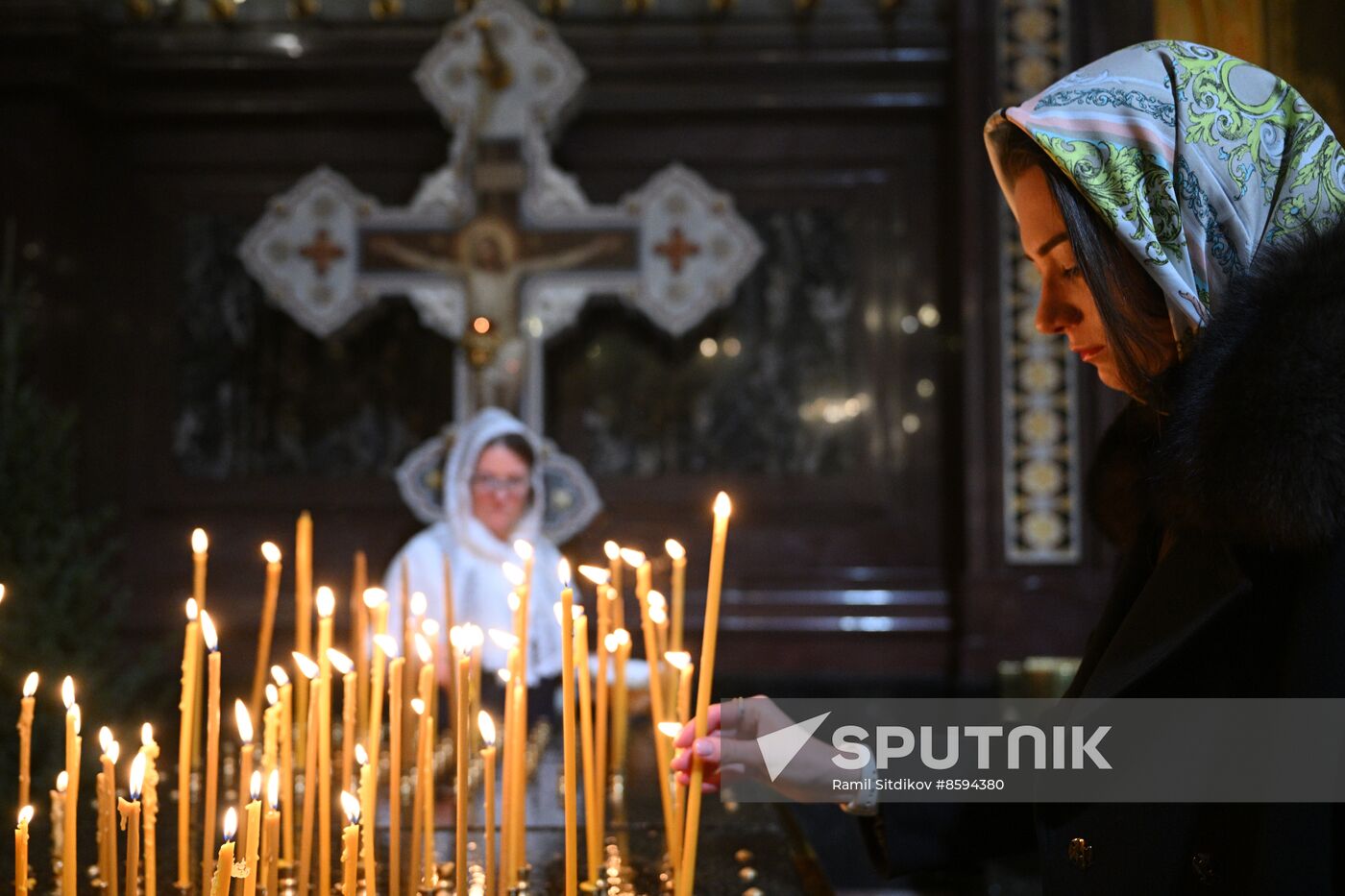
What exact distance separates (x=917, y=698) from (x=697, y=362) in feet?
3.57

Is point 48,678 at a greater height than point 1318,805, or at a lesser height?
lesser

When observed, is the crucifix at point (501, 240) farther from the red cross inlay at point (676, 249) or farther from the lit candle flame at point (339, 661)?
the lit candle flame at point (339, 661)

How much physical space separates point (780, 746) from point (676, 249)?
80.9 inches

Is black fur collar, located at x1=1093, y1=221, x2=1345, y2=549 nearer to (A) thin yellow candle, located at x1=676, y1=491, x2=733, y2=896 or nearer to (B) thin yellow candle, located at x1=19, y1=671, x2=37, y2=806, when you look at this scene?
(A) thin yellow candle, located at x1=676, y1=491, x2=733, y2=896

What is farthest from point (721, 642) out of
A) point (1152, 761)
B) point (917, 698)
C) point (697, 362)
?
point (1152, 761)

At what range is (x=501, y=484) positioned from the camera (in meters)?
2.90

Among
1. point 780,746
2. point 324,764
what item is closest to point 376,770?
point 324,764

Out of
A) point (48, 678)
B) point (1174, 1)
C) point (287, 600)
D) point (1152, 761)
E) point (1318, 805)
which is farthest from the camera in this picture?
point (287, 600)

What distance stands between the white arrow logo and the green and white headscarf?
1.71 feet

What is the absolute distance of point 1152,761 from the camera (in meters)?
0.93

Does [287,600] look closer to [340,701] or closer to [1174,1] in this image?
[340,701]

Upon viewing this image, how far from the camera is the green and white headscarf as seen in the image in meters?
0.95

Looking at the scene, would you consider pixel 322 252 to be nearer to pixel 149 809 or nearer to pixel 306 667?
pixel 306 667

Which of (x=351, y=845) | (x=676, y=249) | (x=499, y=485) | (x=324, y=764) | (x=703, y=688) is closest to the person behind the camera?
(x=351, y=845)
